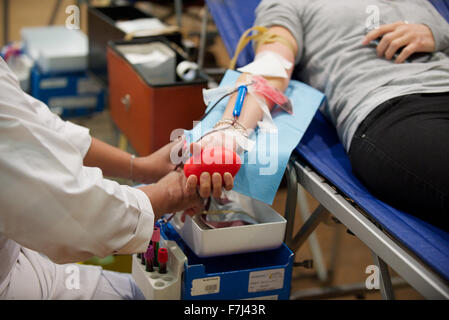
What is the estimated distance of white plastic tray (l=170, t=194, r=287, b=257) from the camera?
111 centimetres

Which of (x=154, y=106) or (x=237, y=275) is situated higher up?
(x=154, y=106)

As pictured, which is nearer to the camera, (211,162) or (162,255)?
(211,162)

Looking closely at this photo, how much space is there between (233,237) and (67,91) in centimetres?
200

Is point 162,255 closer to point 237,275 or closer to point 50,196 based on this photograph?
point 237,275

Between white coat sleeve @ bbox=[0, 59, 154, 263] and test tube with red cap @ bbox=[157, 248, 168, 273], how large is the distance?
0.69 ft

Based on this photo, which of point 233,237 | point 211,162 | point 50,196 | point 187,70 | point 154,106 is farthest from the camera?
point 187,70

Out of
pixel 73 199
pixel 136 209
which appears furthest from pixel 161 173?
pixel 73 199

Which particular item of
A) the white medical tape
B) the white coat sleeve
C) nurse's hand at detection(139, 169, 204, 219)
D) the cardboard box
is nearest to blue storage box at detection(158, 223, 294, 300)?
nurse's hand at detection(139, 169, 204, 219)

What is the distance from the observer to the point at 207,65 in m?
3.70

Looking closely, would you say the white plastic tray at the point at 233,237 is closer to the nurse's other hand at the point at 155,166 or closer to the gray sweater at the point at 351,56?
the nurse's other hand at the point at 155,166

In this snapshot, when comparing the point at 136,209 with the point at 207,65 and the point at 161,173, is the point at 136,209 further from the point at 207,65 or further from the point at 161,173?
the point at 207,65

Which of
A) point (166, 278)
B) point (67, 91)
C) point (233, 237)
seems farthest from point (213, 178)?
point (67, 91)

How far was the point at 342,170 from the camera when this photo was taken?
1270mm

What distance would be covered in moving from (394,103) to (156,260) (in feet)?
2.33
